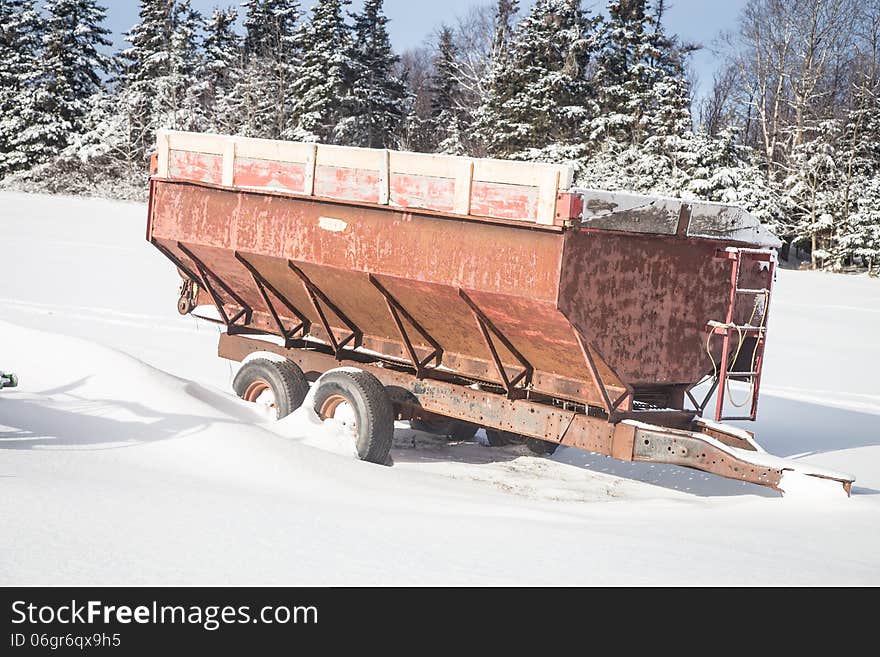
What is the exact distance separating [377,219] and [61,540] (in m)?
3.93

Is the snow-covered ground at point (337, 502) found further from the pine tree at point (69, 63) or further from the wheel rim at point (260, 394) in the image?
the pine tree at point (69, 63)

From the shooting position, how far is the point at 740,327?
7531 mm

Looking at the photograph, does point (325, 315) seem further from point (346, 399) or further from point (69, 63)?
point (69, 63)

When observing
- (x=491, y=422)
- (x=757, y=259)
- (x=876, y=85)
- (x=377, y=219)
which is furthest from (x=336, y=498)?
(x=876, y=85)

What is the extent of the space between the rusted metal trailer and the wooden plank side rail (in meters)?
0.01

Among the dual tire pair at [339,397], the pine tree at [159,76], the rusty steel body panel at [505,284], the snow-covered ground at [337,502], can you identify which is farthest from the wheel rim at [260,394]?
the pine tree at [159,76]

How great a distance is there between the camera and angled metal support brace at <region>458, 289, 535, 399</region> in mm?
7434

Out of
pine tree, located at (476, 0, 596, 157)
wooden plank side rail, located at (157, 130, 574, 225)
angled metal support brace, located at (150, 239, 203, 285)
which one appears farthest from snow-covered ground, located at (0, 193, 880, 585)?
pine tree, located at (476, 0, 596, 157)

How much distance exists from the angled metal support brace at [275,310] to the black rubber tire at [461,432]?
1.73 meters

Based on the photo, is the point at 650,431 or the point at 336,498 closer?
the point at 336,498

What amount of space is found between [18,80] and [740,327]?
4128cm

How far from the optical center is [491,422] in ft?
25.4
